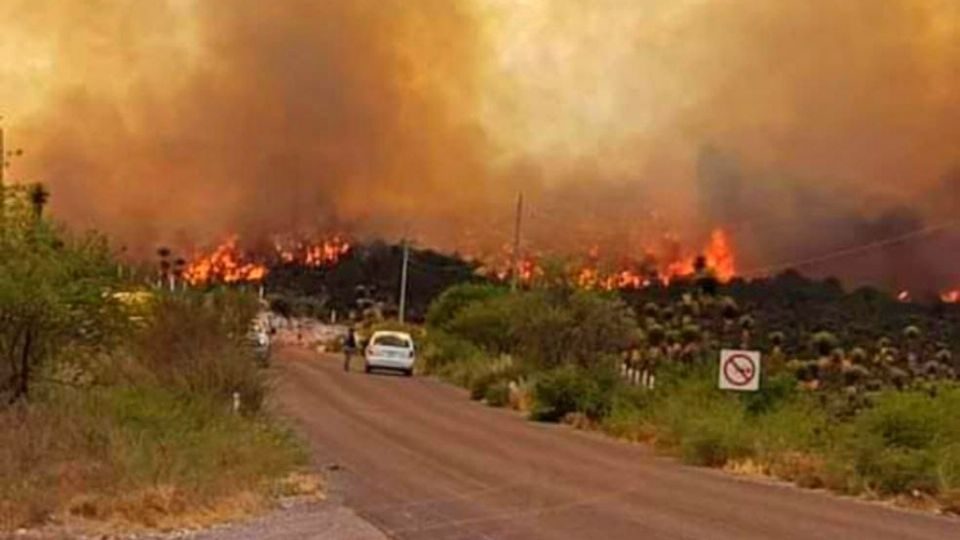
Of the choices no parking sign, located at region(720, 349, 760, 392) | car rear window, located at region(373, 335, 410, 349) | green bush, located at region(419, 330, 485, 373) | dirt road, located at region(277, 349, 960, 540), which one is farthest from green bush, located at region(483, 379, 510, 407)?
no parking sign, located at region(720, 349, 760, 392)

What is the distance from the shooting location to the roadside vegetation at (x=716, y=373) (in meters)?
26.1

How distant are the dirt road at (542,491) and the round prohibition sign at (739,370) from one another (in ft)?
7.86

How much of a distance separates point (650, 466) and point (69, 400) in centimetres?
1062

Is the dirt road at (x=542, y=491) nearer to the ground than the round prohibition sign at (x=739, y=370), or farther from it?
nearer to the ground

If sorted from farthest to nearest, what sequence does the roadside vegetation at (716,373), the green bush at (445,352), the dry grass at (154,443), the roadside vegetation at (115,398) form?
1. the green bush at (445,352)
2. the roadside vegetation at (716,373)
3. the roadside vegetation at (115,398)
4. the dry grass at (154,443)

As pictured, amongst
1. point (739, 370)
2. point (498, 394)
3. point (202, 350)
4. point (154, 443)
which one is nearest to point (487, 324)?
point (498, 394)

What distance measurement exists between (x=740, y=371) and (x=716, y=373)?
2.26 m

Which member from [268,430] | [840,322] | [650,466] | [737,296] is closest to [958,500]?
[650,466]

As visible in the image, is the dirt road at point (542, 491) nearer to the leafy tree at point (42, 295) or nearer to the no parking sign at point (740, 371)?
the no parking sign at point (740, 371)

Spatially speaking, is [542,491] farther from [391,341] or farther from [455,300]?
[455,300]

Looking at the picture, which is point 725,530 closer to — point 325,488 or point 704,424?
point 325,488

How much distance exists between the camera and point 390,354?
58.7m

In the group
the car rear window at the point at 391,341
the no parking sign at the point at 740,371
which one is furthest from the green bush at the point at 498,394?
the no parking sign at the point at 740,371

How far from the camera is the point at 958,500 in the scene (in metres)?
23.1
